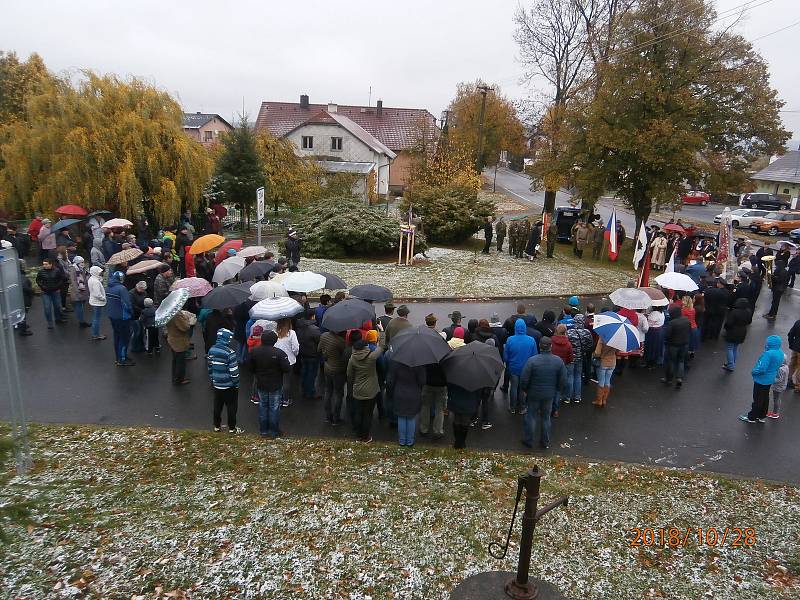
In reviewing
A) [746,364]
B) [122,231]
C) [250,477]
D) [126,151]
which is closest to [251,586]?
[250,477]

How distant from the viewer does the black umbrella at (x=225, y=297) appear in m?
10.1

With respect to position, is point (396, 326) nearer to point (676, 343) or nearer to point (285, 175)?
point (676, 343)

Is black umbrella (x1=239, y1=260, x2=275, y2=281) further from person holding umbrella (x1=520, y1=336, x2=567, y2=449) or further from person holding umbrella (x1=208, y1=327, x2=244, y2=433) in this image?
person holding umbrella (x1=520, y1=336, x2=567, y2=449)

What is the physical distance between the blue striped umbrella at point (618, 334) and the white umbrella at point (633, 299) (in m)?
1.46

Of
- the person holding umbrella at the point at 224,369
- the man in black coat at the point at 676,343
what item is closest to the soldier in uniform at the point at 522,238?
the man in black coat at the point at 676,343

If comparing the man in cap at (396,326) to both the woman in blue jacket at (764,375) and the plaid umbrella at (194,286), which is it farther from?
the woman in blue jacket at (764,375)

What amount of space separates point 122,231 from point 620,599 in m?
15.9

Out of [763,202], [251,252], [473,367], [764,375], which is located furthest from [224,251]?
[763,202]

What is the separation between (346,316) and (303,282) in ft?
8.67

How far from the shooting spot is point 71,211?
18.4 metres

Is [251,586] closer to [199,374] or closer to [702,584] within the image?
[702,584]

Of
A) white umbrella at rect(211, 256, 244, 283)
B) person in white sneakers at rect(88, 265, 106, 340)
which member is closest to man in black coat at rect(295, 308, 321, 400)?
white umbrella at rect(211, 256, 244, 283)

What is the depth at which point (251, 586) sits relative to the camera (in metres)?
5.42

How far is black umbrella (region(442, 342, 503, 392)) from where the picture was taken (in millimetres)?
7602
